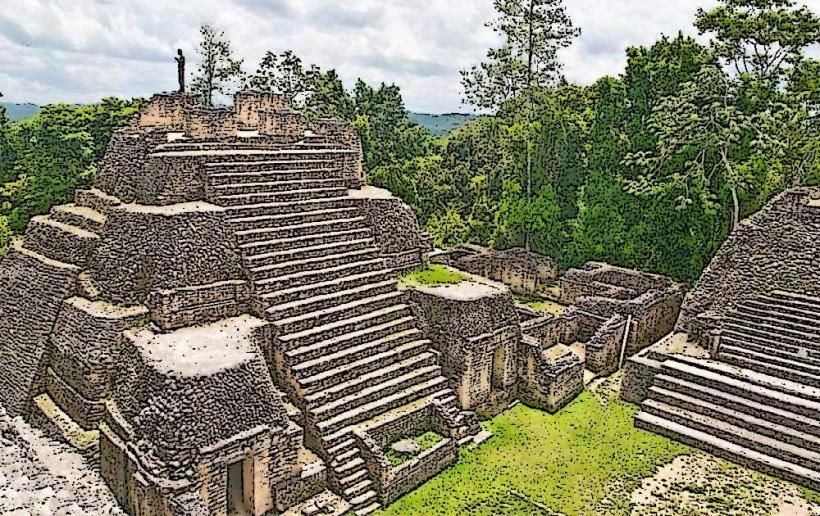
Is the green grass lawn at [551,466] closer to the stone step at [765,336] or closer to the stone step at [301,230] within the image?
the stone step at [765,336]

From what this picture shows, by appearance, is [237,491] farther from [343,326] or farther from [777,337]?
[777,337]

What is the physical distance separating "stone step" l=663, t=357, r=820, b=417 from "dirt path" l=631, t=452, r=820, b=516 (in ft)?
4.77

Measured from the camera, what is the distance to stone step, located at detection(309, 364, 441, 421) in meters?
10.1

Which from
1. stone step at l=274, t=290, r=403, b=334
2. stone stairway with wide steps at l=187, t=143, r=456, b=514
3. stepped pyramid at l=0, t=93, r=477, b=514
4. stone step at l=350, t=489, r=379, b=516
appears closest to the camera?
stepped pyramid at l=0, t=93, r=477, b=514

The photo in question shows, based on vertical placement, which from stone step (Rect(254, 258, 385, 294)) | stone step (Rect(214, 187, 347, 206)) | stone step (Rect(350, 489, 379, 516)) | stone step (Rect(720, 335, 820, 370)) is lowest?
stone step (Rect(350, 489, 379, 516))

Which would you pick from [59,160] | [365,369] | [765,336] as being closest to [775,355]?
[765,336]

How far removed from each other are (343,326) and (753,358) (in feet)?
25.7

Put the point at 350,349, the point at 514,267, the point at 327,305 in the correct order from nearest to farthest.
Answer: the point at 350,349 → the point at 327,305 → the point at 514,267

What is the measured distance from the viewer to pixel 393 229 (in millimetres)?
13625

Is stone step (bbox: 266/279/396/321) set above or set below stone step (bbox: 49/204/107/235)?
below

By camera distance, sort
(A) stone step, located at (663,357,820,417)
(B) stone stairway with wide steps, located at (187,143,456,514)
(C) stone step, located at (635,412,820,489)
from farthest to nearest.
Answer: (A) stone step, located at (663,357,820,417) → (C) stone step, located at (635,412,820,489) → (B) stone stairway with wide steps, located at (187,143,456,514)

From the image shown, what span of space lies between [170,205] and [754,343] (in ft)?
36.3

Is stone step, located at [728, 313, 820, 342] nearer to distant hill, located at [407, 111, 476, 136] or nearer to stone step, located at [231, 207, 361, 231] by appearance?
stone step, located at [231, 207, 361, 231]

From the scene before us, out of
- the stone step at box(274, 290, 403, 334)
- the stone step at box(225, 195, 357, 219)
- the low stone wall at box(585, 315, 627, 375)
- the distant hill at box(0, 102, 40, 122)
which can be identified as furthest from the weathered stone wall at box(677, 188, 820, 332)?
the distant hill at box(0, 102, 40, 122)
